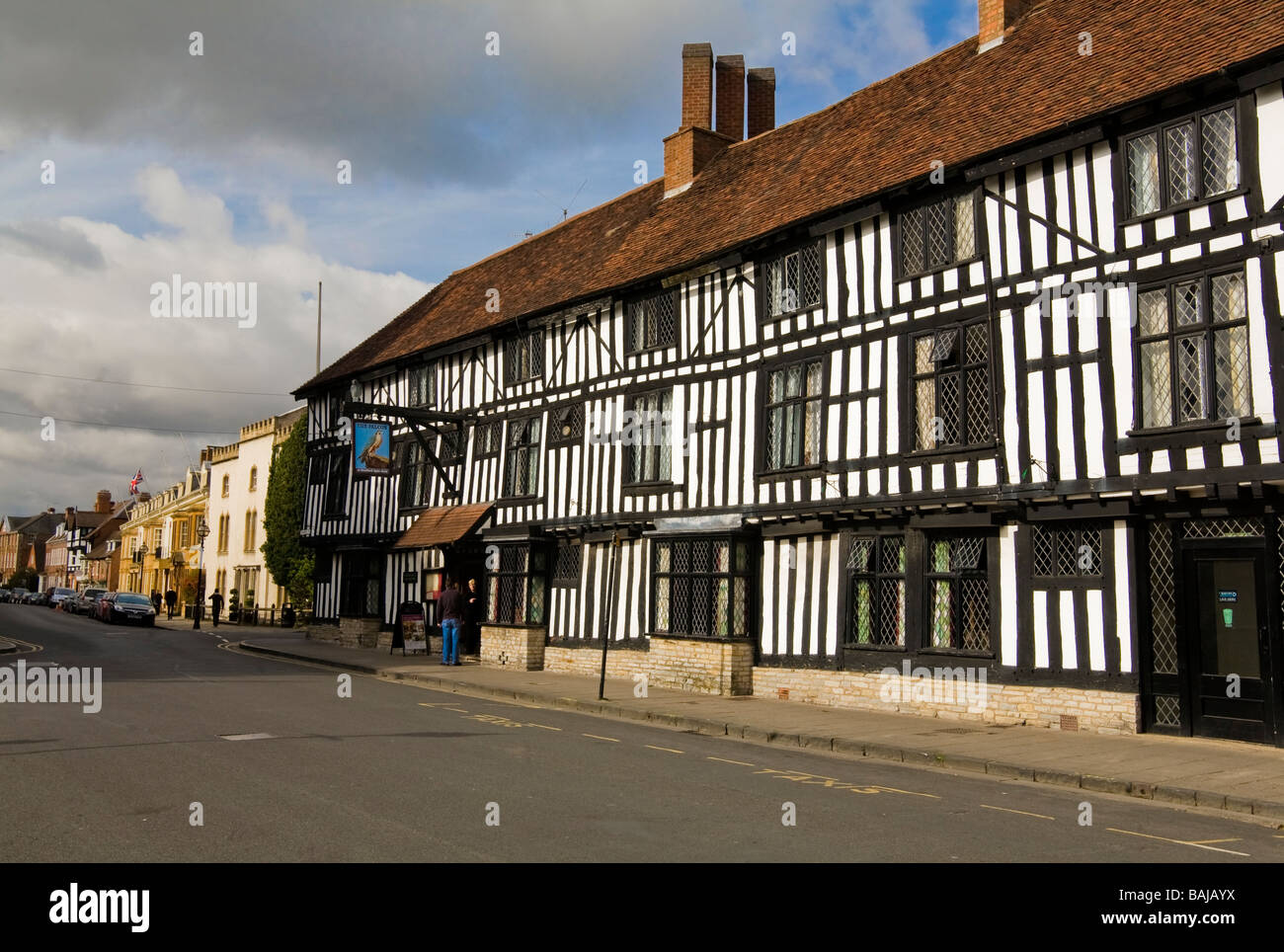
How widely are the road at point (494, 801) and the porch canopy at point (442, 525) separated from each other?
36.5ft

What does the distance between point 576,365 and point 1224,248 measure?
45.0 ft

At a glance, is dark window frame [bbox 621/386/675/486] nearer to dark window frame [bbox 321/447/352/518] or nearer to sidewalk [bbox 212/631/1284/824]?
sidewalk [bbox 212/631/1284/824]

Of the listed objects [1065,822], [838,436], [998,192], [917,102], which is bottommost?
[1065,822]

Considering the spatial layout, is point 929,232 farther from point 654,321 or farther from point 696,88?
point 696,88

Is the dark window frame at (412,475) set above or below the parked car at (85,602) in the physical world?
above

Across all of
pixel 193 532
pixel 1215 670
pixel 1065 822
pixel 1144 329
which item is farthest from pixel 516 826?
pixel 193 532

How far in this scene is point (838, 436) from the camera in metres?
17.4

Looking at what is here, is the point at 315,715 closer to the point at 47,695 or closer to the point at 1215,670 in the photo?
the point at 47,695

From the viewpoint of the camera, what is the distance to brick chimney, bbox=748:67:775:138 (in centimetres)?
2633

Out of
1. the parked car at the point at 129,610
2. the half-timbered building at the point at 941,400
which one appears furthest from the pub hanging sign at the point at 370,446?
the parked car at the point at 129,610

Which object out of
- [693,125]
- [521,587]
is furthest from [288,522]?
[693,125]

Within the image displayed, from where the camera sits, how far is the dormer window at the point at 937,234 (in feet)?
52.1

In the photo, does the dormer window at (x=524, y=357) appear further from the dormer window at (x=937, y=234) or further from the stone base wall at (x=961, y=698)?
the dormer window at (x=937, y=234)
